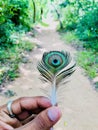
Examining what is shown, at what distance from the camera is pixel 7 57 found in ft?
25.5

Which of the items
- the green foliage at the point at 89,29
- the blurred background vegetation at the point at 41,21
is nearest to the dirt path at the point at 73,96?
the blurred background vegetation at the point at 41,21

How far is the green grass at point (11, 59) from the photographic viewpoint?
6.67 meters

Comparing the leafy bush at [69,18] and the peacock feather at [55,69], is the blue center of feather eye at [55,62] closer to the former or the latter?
the peacock feather at [55,69]

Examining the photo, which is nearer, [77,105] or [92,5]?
[77,105]

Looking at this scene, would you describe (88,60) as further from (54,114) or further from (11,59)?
(54,114)

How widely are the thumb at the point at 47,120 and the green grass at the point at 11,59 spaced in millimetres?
5229

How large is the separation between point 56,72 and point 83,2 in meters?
11.9

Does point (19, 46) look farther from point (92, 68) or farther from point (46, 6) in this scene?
point (46, 6)

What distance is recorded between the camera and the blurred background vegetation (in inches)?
301

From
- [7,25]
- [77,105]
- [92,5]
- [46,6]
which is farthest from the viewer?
[46,6]

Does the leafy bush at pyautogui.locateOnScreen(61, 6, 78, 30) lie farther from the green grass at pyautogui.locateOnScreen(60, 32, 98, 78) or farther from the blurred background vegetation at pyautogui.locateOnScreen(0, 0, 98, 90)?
the green grass at pyautogui.locateOnScreen(60, 32, 98, 78)

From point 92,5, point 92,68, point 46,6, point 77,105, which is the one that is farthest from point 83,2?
point 77,105

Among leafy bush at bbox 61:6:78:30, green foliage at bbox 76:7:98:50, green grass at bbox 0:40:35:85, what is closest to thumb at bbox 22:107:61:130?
green grass at bbox 0:40:35:85

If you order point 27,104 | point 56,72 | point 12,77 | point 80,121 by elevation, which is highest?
point 56,72
